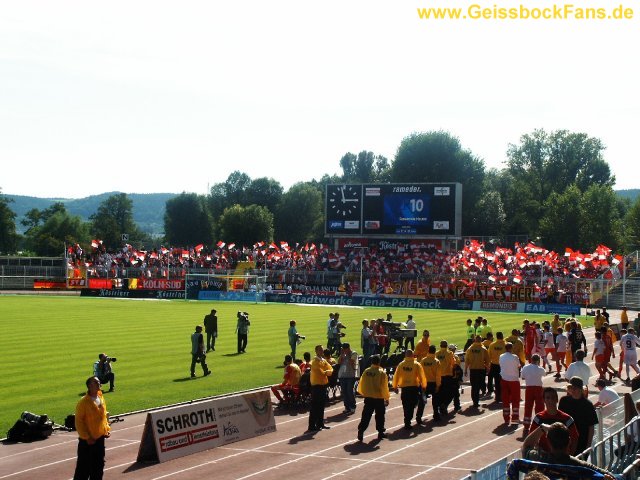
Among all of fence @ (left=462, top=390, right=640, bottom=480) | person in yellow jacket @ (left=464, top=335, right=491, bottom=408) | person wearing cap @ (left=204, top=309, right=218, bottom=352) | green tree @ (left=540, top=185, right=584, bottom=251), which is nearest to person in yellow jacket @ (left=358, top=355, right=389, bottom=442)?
person in yellow jacket @ (left=464, top=335, right=491, bottom=408)

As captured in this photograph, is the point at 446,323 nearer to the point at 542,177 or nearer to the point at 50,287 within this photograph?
the point at 50,287

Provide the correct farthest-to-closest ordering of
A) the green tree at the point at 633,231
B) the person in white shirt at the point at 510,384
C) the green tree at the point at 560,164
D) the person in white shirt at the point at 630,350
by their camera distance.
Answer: the green tree at the point at 560,164
the green tree at the point at 633,231
the person in white shirt at the point at 630,350
the person in white shirt at the point at 510,384

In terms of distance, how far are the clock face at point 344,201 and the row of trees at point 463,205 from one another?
29594 millimetres

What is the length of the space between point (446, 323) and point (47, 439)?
3449 centimetres

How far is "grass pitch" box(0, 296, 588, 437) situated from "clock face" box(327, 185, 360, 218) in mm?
21925

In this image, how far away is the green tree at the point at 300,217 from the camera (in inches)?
5620

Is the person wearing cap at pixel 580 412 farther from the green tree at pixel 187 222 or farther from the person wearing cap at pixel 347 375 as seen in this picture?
the green tree at pixel 187 222

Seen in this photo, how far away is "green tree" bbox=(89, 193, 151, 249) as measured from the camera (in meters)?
158

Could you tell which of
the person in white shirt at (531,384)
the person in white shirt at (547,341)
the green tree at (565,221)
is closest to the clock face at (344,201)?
the green tree at (565,221)

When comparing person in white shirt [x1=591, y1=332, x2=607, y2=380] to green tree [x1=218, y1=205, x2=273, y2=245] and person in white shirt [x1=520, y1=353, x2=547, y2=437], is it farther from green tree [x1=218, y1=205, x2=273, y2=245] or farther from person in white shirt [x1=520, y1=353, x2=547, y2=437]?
green tree [x1=218, y1=205, x2=273, y2=245]

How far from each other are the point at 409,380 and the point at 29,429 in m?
8.09

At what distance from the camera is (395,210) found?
81.8 m

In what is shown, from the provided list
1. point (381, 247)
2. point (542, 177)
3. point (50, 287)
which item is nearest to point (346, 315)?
point (381, 247)

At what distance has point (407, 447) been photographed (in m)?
18.0
